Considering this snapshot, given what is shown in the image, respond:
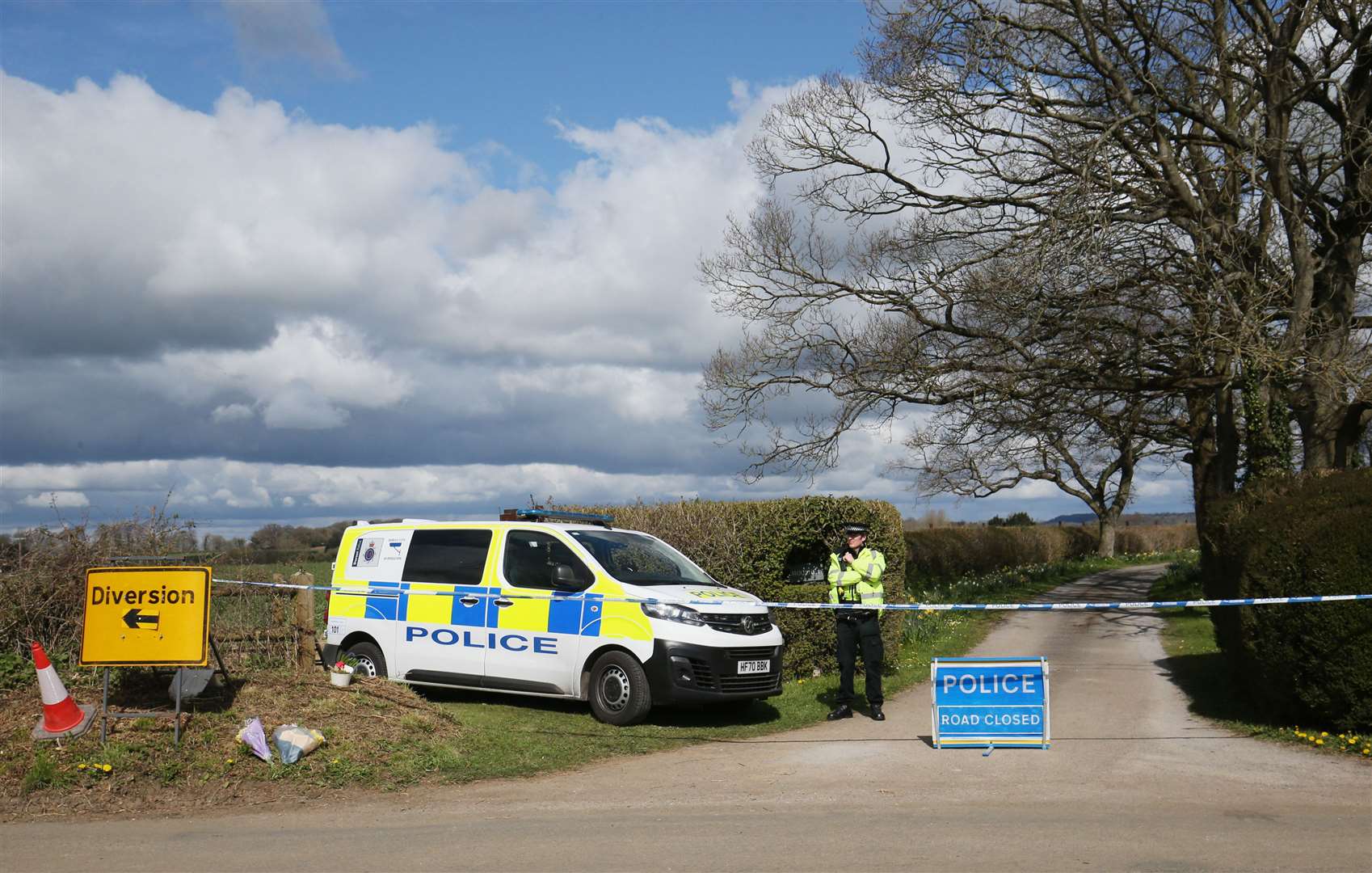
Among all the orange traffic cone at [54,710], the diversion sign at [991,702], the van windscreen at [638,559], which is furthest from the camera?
the van windscreen at [638,559]

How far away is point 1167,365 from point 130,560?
17.0 meters

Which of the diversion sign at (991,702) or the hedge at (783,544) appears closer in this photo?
the diversion sign at (991,702)

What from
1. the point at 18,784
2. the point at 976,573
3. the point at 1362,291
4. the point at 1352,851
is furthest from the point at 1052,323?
the point at 976,573

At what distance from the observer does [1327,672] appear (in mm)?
9492

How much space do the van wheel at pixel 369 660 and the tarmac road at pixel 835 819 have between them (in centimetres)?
407

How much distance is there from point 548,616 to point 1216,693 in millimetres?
7528

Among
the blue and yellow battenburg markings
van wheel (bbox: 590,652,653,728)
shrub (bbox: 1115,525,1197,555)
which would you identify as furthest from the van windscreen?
shrub (bbox: 1115,525,1197,555)

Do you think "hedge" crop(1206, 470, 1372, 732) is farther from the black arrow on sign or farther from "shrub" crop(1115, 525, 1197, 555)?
"shrub" crop(1115, 525, 1197, 555)

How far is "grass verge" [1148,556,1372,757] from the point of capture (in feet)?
31.4

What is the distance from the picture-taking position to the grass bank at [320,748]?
828 cm

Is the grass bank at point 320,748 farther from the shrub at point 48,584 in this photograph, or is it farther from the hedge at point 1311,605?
the hedge at point 1311,605

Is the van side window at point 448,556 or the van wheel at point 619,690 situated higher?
the van side window at point 448,556

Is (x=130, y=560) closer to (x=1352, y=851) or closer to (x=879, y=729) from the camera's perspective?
(x=879, y=729)

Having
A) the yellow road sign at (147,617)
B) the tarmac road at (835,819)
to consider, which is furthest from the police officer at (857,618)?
the yellow road sign at (147,617)
